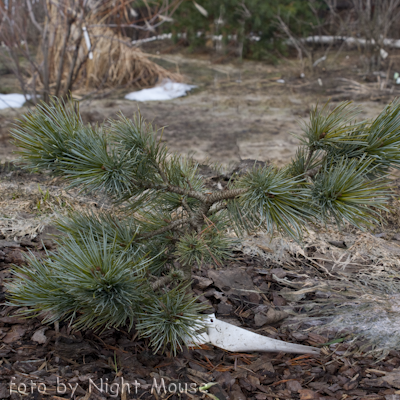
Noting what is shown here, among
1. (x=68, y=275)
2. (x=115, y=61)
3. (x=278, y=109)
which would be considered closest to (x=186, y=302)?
(x=68, y=275)

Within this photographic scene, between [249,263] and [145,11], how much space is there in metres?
8.83

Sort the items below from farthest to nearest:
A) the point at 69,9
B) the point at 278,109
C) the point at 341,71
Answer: the point at 341,71
the point at 278,109
the point at 69,9

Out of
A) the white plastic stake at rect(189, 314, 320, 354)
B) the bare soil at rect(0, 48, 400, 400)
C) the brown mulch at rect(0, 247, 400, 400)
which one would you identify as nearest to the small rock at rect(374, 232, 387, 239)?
the bare soil at rect(0, 48, 400, 400)

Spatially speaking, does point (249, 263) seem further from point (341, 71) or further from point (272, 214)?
point (341, 71)

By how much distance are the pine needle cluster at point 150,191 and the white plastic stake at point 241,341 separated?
8.6 inches

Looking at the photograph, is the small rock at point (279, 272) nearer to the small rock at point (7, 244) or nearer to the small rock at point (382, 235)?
the small rock at point (382, 235)

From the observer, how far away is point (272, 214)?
128cm

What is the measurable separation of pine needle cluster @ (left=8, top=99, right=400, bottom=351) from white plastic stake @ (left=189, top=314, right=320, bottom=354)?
0.22 metres

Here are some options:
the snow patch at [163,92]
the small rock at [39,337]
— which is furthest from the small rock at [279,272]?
the snow patch at [163,92]

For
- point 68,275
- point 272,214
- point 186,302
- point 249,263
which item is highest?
point 272,214

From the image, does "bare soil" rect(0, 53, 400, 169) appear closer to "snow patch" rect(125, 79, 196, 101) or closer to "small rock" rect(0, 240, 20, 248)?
"snow patch" rect(125, 79, 196, 101)

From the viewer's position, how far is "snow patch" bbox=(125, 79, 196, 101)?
20.8 ft

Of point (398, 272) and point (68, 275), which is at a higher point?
point (68, 275)

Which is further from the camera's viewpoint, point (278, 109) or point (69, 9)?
point (278, 109)
